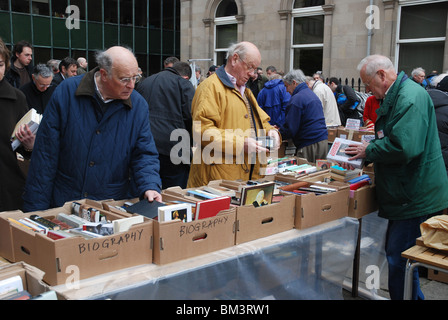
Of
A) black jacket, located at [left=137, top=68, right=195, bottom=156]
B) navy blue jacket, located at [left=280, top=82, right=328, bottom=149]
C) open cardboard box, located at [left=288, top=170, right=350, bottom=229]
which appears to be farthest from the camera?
navy blue jacket, located at [left=280, top=82, right=328, bottom=149]

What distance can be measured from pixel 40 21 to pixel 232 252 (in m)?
18.8

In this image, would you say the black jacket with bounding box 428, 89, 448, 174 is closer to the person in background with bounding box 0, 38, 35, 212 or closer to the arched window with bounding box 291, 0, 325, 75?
the person in background with bounding box 0, 38, 35, 212

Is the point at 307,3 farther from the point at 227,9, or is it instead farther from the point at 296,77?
the point at 296,77

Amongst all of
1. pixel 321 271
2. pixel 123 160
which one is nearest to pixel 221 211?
pixel 123 160

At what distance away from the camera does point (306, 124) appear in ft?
18.7

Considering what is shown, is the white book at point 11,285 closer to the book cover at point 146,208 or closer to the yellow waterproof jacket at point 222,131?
the book cover at point 146,208

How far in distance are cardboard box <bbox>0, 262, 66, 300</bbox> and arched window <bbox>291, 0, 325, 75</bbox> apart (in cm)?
1343

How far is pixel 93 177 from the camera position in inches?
107

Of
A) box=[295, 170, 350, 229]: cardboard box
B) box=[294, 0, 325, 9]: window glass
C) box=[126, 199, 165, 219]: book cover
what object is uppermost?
box=[294, 0, 325, 9]: window glass

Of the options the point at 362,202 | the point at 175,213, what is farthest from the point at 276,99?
the point at 175,213

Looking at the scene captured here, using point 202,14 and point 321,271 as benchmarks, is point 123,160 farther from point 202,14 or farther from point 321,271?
point 202,14

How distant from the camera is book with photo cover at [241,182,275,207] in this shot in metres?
2.65

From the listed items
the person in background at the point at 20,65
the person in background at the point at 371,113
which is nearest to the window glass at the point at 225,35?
the person in background at the point at 20,65

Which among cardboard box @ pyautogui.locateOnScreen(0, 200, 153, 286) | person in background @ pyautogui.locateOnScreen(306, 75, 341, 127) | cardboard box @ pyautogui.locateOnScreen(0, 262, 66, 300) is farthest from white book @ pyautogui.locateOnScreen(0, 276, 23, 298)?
person in background @ pyautogui.locateOnScreen(306, 75, 341, 127)
